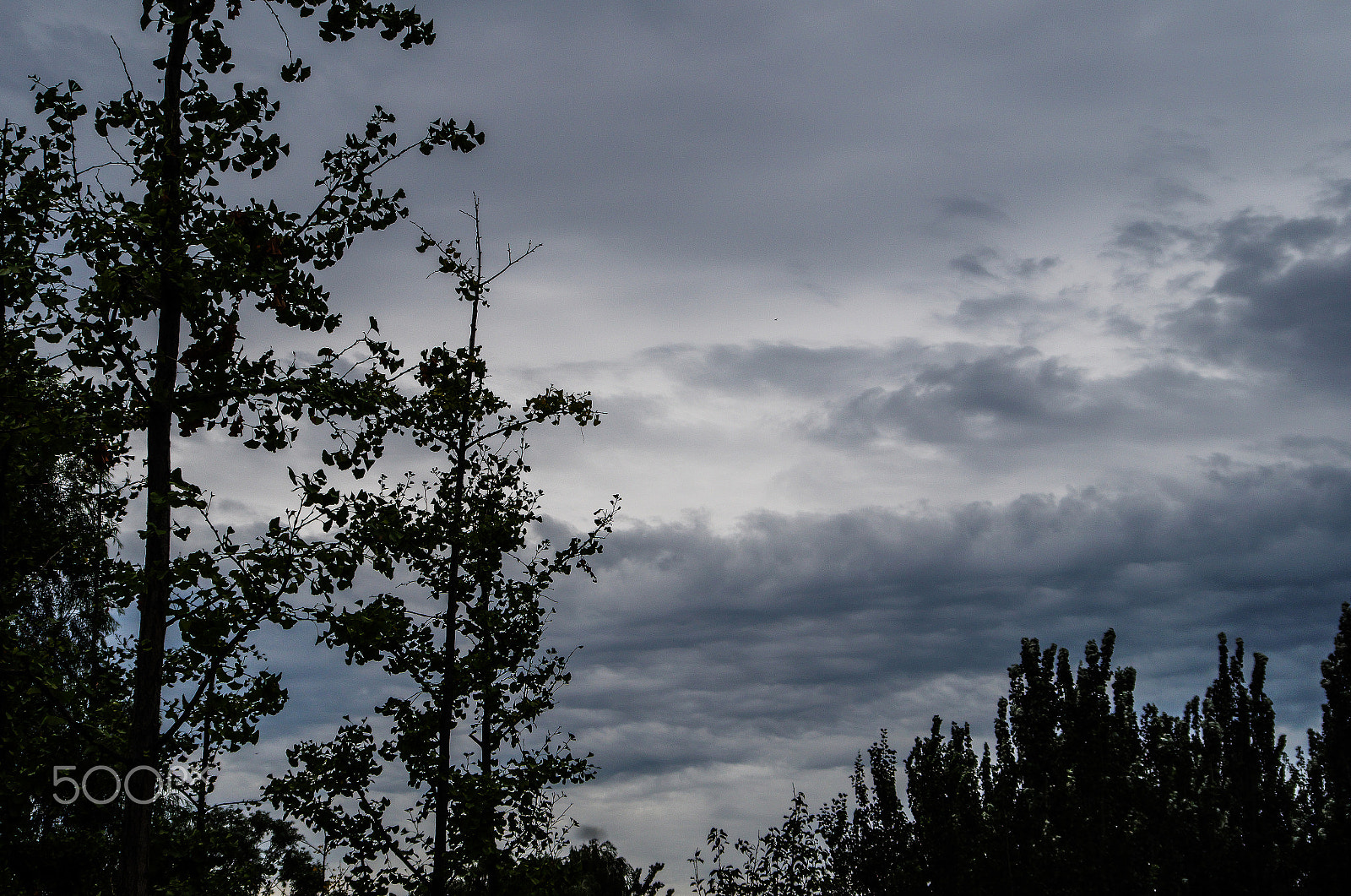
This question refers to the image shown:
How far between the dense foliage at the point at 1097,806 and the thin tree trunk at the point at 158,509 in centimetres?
1817

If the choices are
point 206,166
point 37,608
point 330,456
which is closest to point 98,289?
point 206,166

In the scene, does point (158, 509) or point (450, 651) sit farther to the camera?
point (450, 651)

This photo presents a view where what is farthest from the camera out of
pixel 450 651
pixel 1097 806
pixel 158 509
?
pixel 1097 806

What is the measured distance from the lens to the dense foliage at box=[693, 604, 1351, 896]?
89.1 ft

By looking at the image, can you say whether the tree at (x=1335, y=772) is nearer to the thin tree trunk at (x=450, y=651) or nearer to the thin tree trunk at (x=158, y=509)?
the thin tree trunk at (x=450, y=651)

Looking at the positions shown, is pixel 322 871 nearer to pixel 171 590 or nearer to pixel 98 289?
pixel 171 590

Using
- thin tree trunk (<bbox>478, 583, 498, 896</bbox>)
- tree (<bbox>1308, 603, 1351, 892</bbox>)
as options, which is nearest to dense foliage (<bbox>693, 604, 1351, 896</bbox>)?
tree (<bbox>1308, 603, 1351, 892</bbox>)

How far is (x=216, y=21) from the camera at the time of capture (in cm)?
895

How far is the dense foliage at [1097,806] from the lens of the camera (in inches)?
1070

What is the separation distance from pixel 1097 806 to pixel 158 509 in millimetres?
29181

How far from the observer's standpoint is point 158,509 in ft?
26.3

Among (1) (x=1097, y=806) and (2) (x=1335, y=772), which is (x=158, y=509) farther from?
(2) (x=1335, y=772)

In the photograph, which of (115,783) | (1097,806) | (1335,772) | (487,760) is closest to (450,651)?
(487,760)

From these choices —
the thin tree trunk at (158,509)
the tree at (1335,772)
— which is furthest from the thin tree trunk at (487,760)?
the tree at (1335,772)
